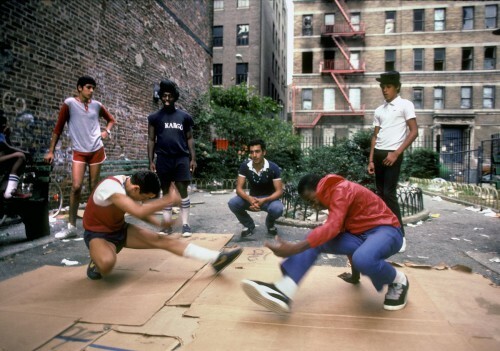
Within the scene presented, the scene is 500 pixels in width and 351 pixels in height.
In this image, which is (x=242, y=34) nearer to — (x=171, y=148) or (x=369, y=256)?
(x=171, y=148)

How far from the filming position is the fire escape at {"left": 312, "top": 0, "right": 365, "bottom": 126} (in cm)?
2877

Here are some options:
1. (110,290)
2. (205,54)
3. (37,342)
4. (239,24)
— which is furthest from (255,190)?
(239,24)

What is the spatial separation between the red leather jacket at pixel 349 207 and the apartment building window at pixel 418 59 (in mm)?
30213

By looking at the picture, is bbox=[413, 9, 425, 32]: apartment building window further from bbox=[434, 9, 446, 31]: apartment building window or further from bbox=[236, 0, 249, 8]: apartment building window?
bbox=[236, 0, 249, 8]: apartment building window

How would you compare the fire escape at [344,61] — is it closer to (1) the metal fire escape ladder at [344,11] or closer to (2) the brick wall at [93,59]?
(1) the metal fire escape ladder at [344,11]

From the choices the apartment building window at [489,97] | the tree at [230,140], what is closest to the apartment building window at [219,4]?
the tree at [230,140]

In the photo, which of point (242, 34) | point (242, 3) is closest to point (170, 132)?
point (242, 34)

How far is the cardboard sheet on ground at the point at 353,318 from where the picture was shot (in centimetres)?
204

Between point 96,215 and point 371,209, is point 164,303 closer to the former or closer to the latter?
point 96,215

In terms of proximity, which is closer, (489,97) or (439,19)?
(489,97)

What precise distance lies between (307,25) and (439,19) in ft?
34.0

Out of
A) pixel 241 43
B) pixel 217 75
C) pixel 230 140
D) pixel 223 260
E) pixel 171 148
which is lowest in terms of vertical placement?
pixel 223 260

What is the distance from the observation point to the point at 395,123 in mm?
4387

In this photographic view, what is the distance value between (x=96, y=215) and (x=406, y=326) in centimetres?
253
